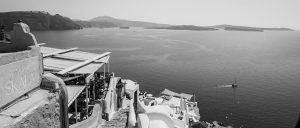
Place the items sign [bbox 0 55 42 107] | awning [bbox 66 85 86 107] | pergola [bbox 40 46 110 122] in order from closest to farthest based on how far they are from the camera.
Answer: sign [bbox 0 55 42 107], awning [bbox 66 85 86 107], pergola [bbox 40 46 110 122]

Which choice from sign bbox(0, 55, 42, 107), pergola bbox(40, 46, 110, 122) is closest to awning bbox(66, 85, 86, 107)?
pergola bbox(40, 46, 110, 122)

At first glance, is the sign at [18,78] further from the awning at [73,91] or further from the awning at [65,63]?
the awning at [65,63]

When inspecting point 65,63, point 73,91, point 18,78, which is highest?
point 18,78

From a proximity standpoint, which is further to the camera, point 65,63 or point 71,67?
point 65,63

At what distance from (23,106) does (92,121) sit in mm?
7826

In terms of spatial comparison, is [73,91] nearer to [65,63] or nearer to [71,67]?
[71,67]

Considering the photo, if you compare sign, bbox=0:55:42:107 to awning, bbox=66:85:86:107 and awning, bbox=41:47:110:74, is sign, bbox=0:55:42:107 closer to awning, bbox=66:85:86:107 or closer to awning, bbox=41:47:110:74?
awning, bbox=66:85:86:107

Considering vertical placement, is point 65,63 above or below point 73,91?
above

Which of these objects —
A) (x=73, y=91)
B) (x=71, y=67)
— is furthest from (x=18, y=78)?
(x=71, y=67)

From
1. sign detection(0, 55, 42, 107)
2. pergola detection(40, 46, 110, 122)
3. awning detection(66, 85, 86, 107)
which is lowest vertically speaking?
awning detection(66, 85, 86, 107)

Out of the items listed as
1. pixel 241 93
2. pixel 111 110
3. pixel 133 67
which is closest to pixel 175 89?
pixel 241 93

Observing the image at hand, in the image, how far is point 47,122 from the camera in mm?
6402

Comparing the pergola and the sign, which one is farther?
the pergola

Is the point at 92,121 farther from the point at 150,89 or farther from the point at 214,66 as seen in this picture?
the point at 214,66
